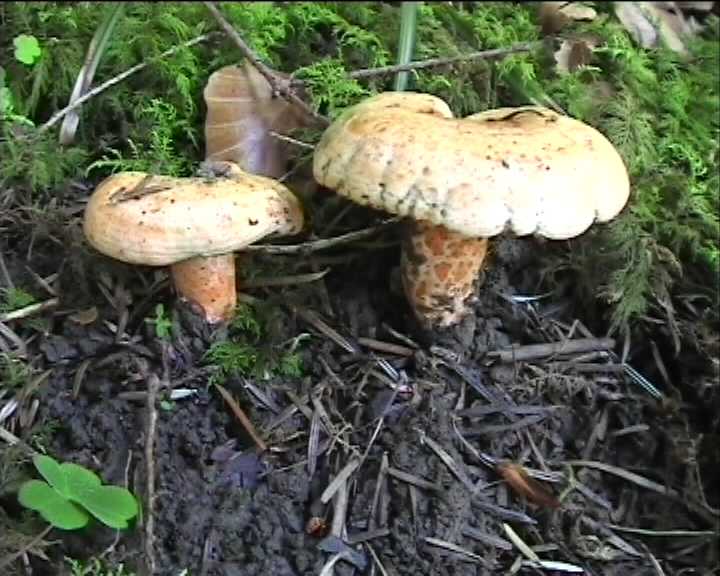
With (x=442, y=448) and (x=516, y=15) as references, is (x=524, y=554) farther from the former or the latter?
(x=516, y=15)

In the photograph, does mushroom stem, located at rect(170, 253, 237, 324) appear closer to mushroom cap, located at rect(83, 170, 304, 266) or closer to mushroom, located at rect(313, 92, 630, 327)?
mushroom cap, located at rect(83, 170, 304, 266)

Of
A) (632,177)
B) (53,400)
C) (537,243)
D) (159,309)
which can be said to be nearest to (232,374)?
(159,309)

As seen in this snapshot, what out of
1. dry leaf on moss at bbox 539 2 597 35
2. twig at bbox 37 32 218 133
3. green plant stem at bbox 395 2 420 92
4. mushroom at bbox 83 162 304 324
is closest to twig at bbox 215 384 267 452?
mushroom at bbox 83 162 304 324

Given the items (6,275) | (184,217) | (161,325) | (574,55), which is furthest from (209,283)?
(574,55)

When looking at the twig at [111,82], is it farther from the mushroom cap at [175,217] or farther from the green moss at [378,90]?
the mushroom cap at [175,217]

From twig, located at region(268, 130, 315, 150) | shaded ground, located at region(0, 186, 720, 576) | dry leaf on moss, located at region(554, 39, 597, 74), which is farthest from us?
dry leaf on moss, located at region(554, 39, 597, 74)

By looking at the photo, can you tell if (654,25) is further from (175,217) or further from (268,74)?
(175,217)

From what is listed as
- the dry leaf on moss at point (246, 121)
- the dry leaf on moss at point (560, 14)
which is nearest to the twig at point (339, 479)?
the dry leaf on moss at point (246, 121)
